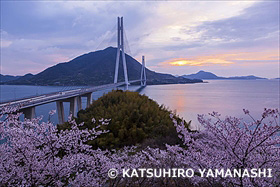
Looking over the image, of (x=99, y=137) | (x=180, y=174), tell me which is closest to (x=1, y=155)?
(x=180, y=174)

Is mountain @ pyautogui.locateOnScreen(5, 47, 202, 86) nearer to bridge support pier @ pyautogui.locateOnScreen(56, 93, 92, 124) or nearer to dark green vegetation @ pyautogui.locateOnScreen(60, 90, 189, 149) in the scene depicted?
bridge support pier @ pyautogui.locateOnScreen(56, 93, 92, 124)

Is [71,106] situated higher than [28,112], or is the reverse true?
[28,112]

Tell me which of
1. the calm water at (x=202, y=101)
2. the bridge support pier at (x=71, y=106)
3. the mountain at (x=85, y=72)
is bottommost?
the calm water at (x=202, y=101)

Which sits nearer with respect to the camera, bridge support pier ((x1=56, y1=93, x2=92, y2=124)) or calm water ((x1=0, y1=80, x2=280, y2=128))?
bridge support pier ((x1=56, y1=93, x2=92, y2=124))

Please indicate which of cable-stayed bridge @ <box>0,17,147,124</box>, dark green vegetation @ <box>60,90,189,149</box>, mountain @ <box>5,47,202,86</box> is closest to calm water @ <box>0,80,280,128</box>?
cable-stayed bridge @ <box>0,17,147,124</box>

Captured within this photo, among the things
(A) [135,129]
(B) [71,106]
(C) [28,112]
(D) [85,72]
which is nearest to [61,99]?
(B) [71,106]

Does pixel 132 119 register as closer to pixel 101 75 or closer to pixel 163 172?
pixel 163 172

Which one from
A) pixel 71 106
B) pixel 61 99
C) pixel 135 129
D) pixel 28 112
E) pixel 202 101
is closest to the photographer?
pixel 135 129

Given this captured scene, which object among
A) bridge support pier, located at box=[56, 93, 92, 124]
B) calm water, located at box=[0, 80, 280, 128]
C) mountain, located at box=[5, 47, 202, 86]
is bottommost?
calm water, located at box=[0, 80, 280, 128]

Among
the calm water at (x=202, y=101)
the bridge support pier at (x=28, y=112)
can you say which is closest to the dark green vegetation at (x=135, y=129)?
the bridge support pier at (x=28, y=112)

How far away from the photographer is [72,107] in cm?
1642

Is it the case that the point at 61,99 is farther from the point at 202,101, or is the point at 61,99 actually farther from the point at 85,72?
the point at 85,72

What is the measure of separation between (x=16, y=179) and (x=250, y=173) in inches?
94.0

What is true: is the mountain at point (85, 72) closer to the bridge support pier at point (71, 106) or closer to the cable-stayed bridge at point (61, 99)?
the cable-stayed bridge at point (61, 99)
